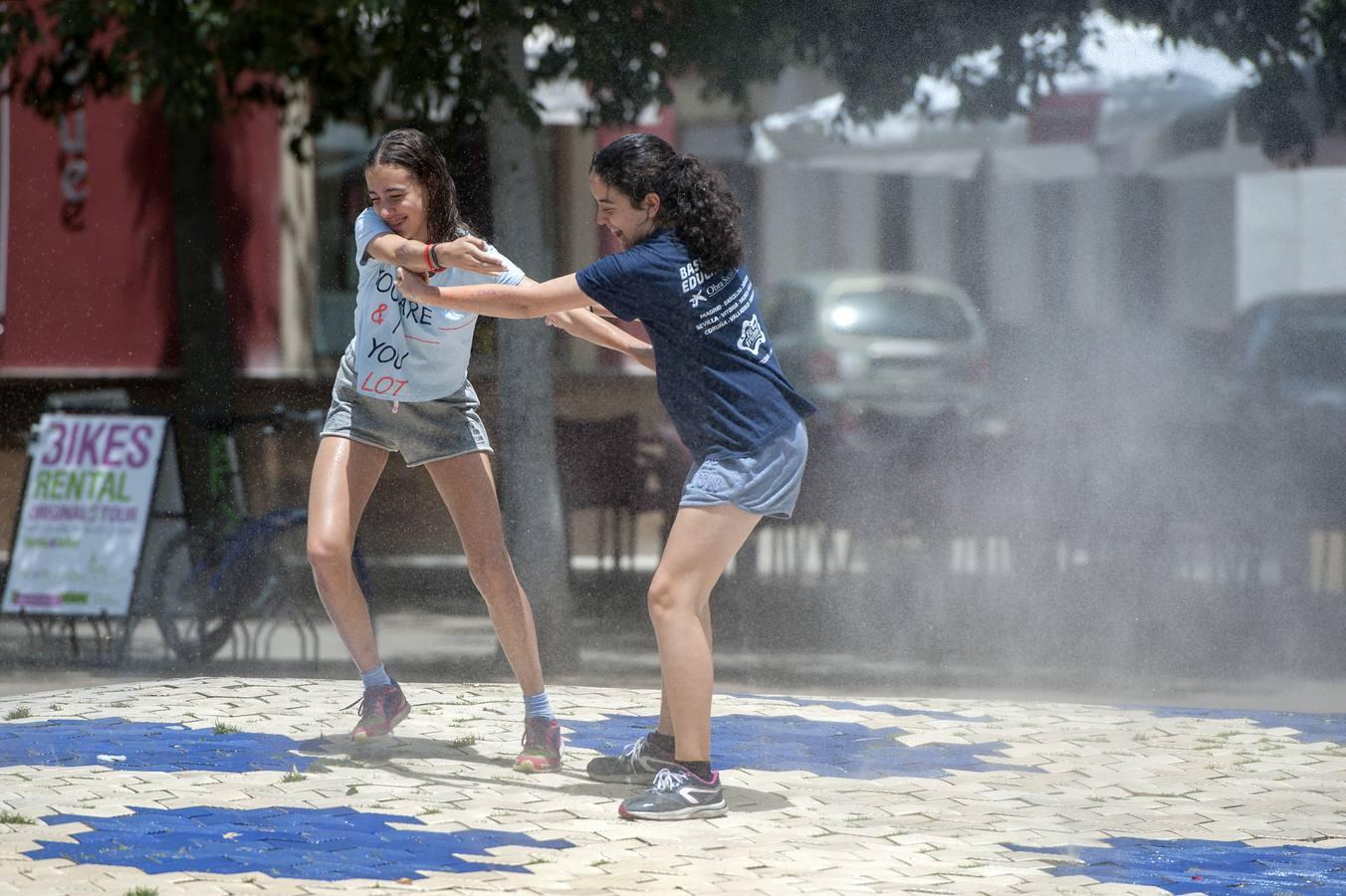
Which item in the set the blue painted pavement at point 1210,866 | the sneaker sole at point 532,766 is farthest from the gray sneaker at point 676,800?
the blue painted pavement at point 1210,866

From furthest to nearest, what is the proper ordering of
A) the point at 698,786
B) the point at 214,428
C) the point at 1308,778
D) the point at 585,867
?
1. the point at 214,428
2. the point at 1308,778
3. the point at 698,786
4. the point at 585,867

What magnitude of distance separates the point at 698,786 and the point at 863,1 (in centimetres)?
520

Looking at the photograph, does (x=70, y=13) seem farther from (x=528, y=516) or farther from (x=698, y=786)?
(x=698, y=786)

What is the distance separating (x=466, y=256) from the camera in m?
4.71

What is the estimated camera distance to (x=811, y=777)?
5477mm

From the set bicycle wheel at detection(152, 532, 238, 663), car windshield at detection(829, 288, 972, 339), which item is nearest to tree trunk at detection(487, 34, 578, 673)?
bicycle wheel at detection(152, 532, 238, 663)

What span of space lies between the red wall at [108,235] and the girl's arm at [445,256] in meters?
6.39

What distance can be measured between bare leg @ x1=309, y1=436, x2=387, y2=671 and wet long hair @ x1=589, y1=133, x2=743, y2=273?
48.9 inches

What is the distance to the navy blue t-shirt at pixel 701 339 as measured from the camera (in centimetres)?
460

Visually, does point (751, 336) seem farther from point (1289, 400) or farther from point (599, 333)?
point (1289, 400)

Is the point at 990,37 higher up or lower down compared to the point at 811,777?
higher up

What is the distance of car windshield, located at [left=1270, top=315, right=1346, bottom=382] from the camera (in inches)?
359

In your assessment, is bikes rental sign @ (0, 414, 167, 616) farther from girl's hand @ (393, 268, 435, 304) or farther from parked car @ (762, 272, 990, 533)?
girl's hand @ (393, 268, 435, 304)

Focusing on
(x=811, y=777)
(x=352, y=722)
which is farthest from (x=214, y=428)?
(x=811, y=777)
